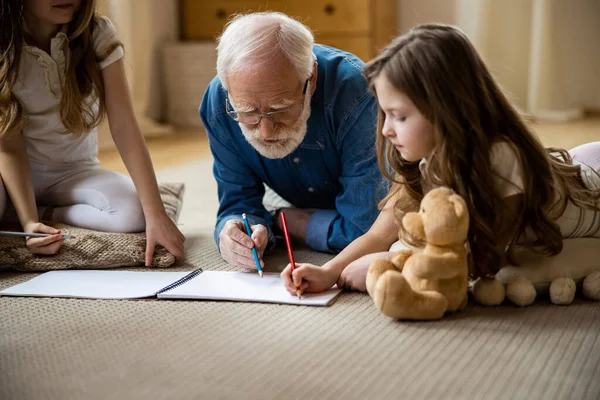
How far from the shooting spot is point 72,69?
5.57 ft

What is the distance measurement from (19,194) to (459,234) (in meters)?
1.03

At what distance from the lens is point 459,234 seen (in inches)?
44.8

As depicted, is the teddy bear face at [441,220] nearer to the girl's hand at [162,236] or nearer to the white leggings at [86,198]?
the girl's hand at [162,236]

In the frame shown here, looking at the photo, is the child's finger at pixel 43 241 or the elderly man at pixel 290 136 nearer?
the elderly man at pixel 290 136

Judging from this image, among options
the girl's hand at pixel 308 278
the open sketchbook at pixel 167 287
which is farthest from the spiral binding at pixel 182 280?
the girl's hand at pixel 308 278

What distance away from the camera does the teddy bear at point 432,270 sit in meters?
1.13

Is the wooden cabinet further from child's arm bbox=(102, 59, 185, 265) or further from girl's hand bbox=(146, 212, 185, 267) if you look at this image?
girl's hand bbox=(146, 212, 185, 267)

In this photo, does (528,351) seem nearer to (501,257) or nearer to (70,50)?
(501,257)

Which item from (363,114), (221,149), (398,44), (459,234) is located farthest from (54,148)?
(459,234)

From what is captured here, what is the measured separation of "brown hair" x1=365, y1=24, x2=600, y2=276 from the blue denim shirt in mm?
289

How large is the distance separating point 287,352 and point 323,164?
60 centimetres

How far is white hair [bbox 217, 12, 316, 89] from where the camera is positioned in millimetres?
1398

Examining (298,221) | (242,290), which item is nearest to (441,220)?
(242,290)

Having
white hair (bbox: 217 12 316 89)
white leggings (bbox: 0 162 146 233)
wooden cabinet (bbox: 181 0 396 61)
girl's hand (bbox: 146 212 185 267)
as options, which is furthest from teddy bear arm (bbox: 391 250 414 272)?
wooden cabinet (bbox: 181 0 396 61)
